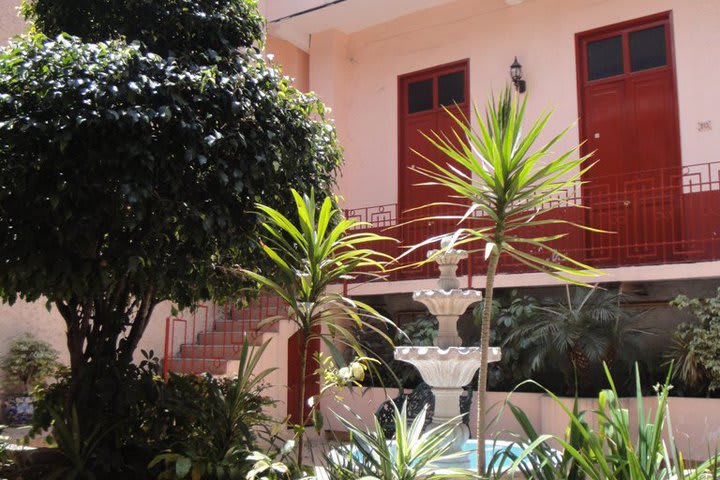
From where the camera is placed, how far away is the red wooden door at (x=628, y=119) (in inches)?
359

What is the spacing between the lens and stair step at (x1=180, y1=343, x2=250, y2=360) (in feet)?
31.6

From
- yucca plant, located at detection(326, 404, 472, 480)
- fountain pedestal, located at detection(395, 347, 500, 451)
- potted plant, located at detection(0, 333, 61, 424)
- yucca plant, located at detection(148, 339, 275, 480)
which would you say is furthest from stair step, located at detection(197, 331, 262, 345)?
yucca plant, located at detection(326, 404, 472, 480)

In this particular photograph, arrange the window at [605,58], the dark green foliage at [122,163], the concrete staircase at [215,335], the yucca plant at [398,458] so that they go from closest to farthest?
the yucca plant at [398,458] < the dark green foliage at [122,163] < the concrete staircase at [215,335] < the window at [605,58]

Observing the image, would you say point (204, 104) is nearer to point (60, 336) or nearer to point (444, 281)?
point (444, 281)

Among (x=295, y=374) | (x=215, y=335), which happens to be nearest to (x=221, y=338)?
(x=215, y=335)

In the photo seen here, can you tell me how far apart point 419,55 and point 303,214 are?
27.5 ft

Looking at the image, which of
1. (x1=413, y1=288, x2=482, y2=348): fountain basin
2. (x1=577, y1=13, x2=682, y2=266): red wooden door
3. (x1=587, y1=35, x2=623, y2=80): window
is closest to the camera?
(x1=413, y1=288, x2=482, y2=348): fountain basin

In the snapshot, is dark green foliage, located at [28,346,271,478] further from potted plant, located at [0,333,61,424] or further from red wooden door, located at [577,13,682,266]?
red wooden door, located at [577,13,682,266]

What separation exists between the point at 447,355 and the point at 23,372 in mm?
5756

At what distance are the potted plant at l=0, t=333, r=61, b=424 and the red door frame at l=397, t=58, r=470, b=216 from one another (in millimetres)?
5454

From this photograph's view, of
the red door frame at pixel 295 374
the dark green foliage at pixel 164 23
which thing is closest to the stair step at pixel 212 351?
the red door frame at pixel 295 374

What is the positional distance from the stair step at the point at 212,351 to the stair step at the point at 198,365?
14cm

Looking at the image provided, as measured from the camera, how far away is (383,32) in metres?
12.3

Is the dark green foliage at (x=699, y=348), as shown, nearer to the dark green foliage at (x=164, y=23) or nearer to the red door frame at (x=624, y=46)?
the red door frame at (x=624, y=46)
